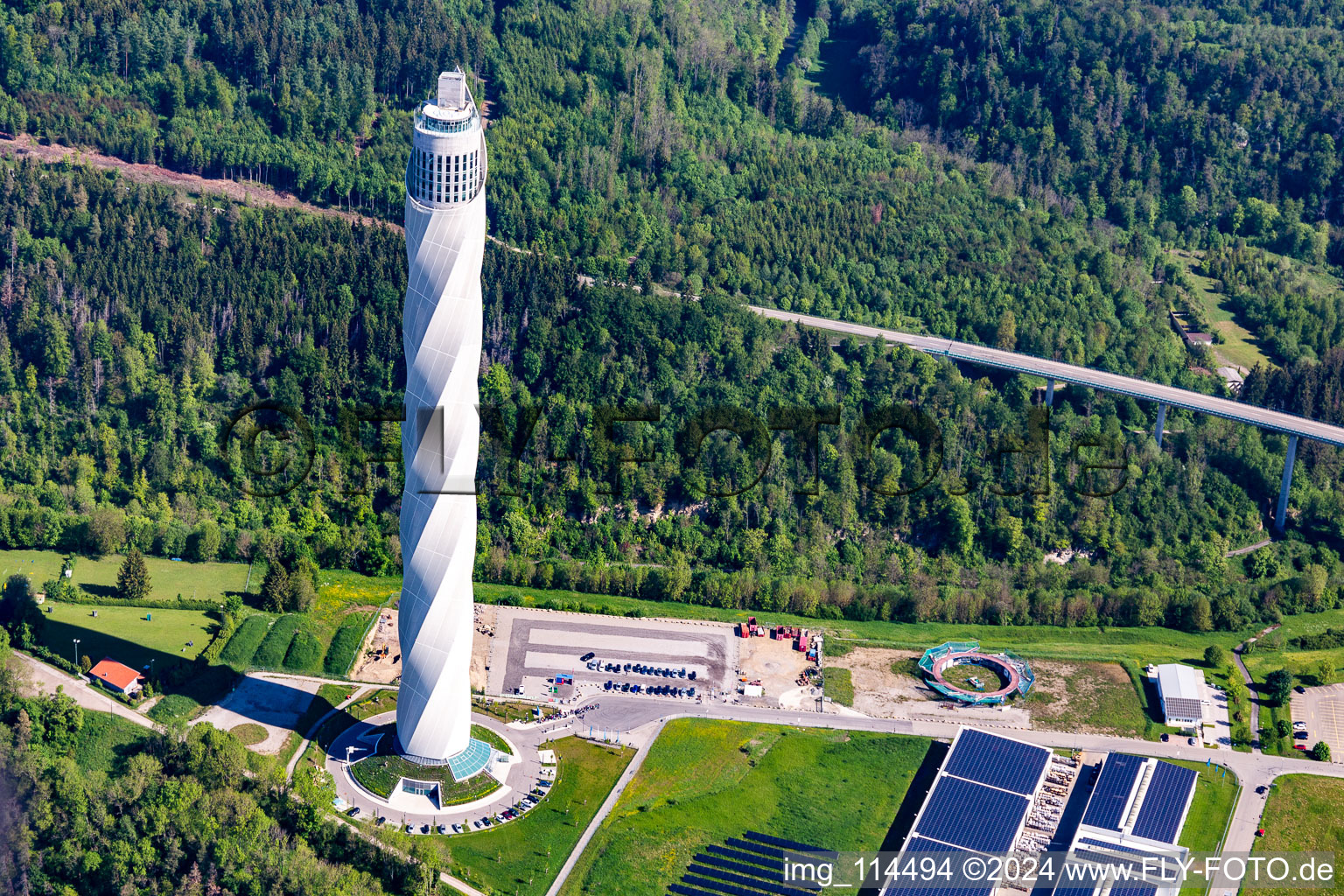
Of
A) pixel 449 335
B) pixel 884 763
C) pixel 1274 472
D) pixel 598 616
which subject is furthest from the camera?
pixel 1274 472

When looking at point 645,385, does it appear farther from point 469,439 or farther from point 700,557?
point 469,439

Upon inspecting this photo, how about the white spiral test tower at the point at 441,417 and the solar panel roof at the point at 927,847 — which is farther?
the solar panel roof at the point at 927,847

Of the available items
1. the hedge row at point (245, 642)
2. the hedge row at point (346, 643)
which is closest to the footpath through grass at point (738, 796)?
the hedge row at point (346, 643)

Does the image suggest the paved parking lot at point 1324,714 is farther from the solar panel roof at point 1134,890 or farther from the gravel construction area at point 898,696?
the solar panel roof at point 1134,890

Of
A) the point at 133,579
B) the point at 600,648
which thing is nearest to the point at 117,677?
the point at 133,579

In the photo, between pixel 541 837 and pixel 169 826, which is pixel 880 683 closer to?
pixel 541 837

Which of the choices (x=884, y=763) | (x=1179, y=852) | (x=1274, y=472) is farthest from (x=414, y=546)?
(x=1274, y=472)

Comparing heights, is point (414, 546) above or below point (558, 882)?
above
